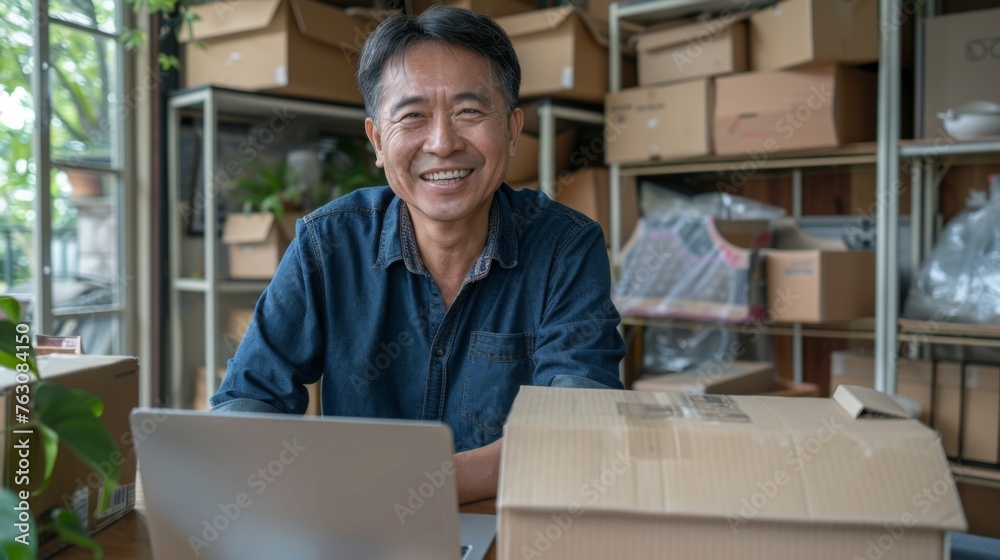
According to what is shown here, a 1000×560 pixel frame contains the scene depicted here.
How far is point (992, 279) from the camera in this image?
2.18 meters

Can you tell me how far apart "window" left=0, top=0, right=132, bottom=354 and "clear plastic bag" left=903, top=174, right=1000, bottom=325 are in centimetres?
232

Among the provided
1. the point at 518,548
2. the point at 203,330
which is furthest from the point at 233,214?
the point at 518,548

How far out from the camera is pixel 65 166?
8.29ft

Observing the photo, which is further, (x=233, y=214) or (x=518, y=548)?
(x=233, y=214)

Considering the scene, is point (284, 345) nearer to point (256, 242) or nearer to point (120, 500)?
point (120, 500)

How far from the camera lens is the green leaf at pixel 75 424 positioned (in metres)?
0.61

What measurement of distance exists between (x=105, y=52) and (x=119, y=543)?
2.31 metres

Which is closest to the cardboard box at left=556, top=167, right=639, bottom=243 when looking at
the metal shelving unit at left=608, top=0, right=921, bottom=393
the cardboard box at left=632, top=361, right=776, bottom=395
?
the cardboard box at left=632, top=361, right=776, bottom=395

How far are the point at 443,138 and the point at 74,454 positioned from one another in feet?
2.20

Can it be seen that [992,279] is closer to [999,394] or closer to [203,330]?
[999,394]

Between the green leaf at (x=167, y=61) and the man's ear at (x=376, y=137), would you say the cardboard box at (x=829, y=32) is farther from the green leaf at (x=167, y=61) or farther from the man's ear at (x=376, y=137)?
the green leaf at (x=167, y=61)

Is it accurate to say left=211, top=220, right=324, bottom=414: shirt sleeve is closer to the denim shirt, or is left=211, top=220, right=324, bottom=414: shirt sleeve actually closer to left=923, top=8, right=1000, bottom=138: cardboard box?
the denim shirt

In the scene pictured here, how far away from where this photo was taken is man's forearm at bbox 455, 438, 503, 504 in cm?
95

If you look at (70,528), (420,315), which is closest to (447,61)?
(420,315)
